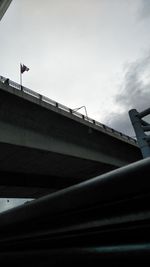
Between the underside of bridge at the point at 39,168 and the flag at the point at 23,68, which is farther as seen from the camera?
the flag at the point at 23,68

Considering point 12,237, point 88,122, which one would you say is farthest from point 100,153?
point 12,237

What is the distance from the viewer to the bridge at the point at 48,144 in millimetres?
14094

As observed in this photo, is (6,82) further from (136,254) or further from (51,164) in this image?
(136,254)

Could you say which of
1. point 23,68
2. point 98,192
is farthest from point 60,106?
point 98,192

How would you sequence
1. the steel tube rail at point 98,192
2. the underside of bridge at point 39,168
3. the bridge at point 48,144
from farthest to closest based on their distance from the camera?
the underside of bridge at point 39,168 → the bridge at point 48,144 → the steel tube rail at point 98,192

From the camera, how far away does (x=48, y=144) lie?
1611cm

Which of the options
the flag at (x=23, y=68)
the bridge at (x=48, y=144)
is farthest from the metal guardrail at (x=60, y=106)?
the flag at (x=23, y=68)

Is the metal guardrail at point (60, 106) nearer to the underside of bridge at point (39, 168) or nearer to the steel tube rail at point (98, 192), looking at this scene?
the underside of bridge at point (39, 168)

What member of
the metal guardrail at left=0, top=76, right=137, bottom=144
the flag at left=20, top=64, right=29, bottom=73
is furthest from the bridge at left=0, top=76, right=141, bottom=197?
the flag at left=20, top=64, right=29, bottom=73

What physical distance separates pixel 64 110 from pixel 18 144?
4.44 metres

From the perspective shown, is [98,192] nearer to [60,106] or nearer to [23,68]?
[60,106]

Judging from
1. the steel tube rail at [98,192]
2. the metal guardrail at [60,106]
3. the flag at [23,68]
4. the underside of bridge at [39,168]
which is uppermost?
the flag at [23,68]

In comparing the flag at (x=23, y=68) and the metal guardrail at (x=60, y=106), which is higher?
the flag at (x=23, y=68)

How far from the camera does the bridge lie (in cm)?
1409
